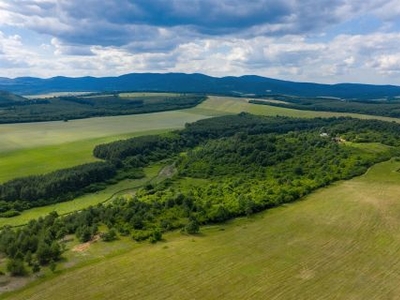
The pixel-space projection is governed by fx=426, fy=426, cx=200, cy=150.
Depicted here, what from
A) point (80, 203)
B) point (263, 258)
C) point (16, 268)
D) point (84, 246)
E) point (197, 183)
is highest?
point (16, 268)

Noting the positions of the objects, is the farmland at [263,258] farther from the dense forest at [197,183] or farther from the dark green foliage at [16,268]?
the dense forest at [197,183]

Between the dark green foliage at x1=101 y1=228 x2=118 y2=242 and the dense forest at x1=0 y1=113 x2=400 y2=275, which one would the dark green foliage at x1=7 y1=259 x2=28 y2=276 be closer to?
the dense forest at x1=0 y1=113 x2=400 y2=275

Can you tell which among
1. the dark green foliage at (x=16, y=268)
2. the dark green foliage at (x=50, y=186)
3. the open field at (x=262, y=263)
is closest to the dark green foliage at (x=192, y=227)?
the open field at (x=262, y=263)

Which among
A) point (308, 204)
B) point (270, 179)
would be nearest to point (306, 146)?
point (270, 179)

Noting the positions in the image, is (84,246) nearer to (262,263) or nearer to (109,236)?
(109,236)

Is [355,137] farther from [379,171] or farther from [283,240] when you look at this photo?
[283,240]

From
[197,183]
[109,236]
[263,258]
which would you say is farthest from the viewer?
[197,183]

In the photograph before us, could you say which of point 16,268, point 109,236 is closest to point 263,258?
point 109,236
